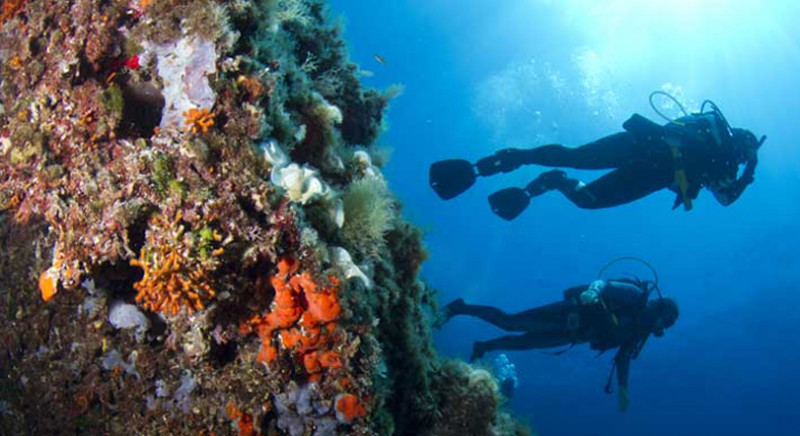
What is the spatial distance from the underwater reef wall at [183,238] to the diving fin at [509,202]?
556 centimetres

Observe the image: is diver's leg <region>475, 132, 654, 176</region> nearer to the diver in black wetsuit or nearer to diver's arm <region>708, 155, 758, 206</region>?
diver's arm <region>708, 155, 758, 206</region>

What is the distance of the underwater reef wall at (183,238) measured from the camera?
104 inches

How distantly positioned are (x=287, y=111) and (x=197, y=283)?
1317mm

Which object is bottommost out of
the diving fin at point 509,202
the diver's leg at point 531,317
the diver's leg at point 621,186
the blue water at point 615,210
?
the diver's leg at point 531,317

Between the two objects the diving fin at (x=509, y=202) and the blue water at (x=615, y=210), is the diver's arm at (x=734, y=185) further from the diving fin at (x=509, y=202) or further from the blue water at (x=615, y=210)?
the blue water at (x=615, y=210)

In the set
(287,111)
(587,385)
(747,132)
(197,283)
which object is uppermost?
(587,385)

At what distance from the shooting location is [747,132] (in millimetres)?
8250

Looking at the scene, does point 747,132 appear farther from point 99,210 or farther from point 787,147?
point 787,147

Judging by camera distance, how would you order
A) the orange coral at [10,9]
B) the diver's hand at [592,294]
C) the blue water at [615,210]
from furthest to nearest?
the blue water at [615,210] → the diver's hand at [592,294] → the orange coral at [10,9]

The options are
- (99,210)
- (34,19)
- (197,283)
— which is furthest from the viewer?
(34,19)

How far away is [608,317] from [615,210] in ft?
221

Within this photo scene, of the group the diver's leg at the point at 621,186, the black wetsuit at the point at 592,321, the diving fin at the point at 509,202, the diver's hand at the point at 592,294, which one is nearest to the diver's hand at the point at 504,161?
the diving fin at the point at 509,202

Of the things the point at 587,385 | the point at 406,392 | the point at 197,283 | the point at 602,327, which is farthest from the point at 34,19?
the point at 587,385

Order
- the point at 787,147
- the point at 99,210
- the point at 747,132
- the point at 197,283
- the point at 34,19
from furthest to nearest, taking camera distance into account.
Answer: the point at 787,147 < the point at 747,132 < the point at 34,19 < the point at 99,210 < the point at 197,283
